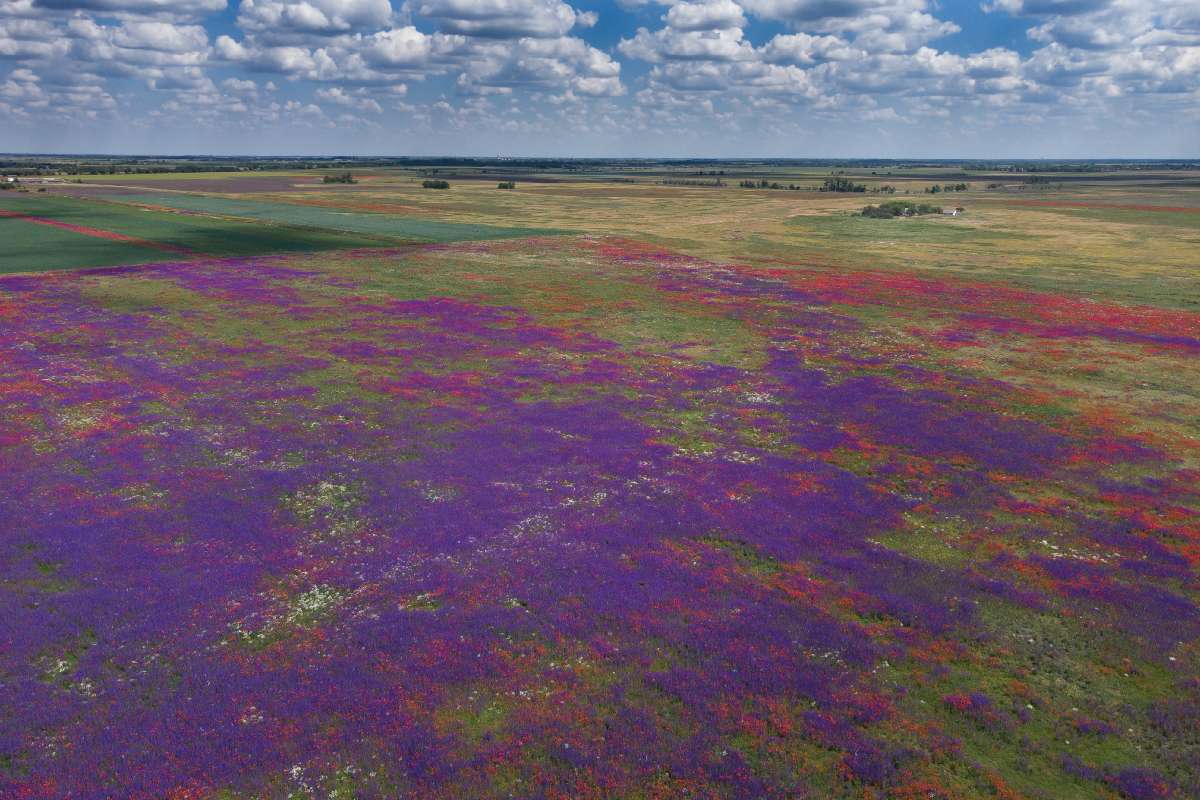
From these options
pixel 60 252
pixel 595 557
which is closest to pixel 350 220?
pixel 60 252

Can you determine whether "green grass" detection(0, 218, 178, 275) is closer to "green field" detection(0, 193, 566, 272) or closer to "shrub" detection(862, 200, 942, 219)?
"green field" detection(0, 193, 566, 272)

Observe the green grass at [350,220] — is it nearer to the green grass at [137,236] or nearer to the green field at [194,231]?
the green field at [194,231]

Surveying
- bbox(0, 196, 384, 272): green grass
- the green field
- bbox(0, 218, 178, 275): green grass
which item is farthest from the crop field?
the green field

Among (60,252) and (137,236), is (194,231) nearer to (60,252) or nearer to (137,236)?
(137,236)

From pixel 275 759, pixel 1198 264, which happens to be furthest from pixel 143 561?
pixel 1198 264

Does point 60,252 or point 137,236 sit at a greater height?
point 137,236

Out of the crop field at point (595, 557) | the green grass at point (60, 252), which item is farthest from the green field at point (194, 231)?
the crop field at point (595, 557)
